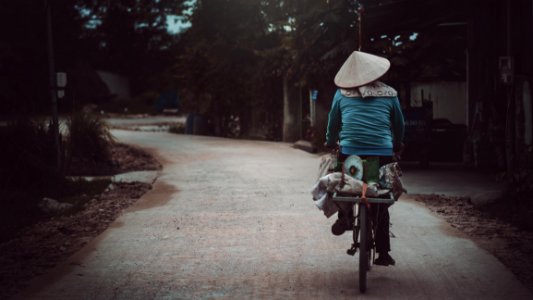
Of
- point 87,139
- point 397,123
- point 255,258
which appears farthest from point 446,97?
point 397,123

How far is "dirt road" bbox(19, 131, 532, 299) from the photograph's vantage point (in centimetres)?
652

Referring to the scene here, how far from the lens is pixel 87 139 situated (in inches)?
723

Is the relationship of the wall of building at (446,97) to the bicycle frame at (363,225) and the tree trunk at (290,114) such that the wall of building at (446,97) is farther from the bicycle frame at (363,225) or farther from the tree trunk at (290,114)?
the bicycle frame at (363,225)

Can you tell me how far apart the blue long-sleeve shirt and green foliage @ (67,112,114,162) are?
12.0m

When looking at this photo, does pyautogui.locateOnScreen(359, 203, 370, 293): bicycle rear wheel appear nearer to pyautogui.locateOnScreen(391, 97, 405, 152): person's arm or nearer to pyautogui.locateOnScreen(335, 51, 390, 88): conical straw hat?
pyautogui.locateOnScreen(391, 97, 405, 152): person's arm

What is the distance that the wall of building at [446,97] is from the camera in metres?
19.0

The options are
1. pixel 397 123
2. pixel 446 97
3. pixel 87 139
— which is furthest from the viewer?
pixel 446 97

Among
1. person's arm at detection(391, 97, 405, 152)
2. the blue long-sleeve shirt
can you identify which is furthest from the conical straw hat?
person's arm at detection(391, 97, 405, 152)

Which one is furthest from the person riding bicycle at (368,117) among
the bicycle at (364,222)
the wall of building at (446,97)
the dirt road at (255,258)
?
the wall of building at (446,97)

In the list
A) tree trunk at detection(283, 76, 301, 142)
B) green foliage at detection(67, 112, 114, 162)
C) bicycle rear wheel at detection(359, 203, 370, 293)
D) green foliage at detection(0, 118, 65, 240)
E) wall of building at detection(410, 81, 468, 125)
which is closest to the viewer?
bicycle rear wheel at detection(359, 203, 370, 293)

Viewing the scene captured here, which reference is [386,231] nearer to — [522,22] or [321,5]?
[522,22]

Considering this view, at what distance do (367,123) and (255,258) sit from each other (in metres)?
1.95

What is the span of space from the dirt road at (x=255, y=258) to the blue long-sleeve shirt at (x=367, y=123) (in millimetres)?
1159

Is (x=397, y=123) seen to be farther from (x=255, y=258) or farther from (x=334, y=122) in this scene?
(x=255, y=258)
